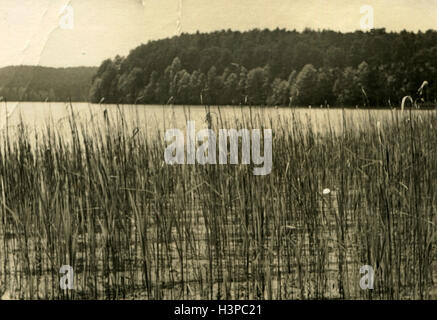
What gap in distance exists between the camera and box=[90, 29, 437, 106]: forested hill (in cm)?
487

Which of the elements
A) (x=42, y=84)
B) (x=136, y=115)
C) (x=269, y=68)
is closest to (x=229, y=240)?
(x=136, y=115)

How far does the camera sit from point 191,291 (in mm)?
3041

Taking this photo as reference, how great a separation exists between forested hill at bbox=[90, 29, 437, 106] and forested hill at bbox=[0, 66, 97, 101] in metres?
0.21

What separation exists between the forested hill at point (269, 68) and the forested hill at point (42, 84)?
0.21m

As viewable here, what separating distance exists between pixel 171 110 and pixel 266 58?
9.21 ft

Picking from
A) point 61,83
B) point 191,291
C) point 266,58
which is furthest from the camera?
point 266,58

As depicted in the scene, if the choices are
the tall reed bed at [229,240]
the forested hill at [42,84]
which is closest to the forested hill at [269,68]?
the forested hill at [42,84]

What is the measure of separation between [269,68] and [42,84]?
300 centimetres

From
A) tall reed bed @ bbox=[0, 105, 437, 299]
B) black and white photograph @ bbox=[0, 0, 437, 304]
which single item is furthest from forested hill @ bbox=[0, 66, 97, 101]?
tall reed bed @ bbox=[0, 105, 437, 299]

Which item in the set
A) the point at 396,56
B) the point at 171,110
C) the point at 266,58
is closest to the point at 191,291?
the point at 171,110

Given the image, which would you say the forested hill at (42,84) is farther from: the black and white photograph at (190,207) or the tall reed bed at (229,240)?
the tall reed bed at (229,240)

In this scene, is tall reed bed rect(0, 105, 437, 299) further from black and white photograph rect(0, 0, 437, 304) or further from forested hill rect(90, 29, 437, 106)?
forested hill rect(90, 29, 437, 106)
